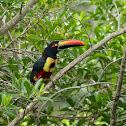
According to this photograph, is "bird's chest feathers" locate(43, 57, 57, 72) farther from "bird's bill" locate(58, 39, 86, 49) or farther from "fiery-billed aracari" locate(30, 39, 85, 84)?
"bird's bill" locate(58, 39, 86, 49)

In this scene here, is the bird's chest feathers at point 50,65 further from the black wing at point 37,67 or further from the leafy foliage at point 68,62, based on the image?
the leafy foliage at point 68,62

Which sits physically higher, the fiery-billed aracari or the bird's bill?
the bird's bill

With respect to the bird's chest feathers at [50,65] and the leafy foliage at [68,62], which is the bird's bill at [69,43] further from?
the bird's chest feathers at [50,65]

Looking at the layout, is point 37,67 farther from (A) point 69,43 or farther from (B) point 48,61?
(A) point 69,43

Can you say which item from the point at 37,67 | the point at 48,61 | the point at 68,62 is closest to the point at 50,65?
the point at 48,61

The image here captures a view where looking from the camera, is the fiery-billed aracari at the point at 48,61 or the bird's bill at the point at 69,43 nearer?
the bird's bill at the point at 69,43

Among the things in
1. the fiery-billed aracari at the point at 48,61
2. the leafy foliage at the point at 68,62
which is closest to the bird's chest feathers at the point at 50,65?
the fiery-billed aracari at the point at 48,61


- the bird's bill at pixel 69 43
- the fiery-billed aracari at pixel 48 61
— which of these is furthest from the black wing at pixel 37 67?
the bird's bill at pixel 69 43

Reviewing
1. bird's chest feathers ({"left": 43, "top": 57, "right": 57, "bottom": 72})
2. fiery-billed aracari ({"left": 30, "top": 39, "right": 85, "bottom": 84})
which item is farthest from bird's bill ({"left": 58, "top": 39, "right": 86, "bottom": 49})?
bird's chest feathers ({"left": 43, "top": 57, "right": 57, "bottom": 72})

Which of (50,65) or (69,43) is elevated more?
(69,43)

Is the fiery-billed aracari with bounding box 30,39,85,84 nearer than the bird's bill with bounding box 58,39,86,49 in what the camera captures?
No

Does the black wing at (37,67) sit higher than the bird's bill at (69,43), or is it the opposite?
the bird's bill at (69,43)

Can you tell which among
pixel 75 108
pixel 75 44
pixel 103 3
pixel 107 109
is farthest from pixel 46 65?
pixel 103 3

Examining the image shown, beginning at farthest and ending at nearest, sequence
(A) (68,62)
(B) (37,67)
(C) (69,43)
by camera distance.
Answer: (A) (68,62), (B) (37,67), (C) (69,43)
